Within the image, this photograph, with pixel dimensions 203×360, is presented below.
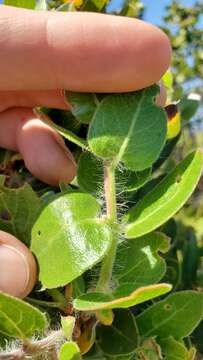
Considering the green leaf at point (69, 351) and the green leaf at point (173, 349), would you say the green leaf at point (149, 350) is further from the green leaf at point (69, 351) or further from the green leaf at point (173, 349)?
the green leaf at point (69, 351)

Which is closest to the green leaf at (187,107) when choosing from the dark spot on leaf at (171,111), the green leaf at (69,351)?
the dark spot on leaf at (171,111)

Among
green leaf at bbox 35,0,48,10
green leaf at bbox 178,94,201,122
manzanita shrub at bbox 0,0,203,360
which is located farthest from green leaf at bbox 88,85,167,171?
green leaf at bbox 178,94,201,122

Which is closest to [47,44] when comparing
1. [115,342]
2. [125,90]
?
[125,90]

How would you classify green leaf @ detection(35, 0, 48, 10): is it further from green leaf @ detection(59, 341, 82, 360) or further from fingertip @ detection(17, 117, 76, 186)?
green leaf @ detection(59, 341, 82, 360)

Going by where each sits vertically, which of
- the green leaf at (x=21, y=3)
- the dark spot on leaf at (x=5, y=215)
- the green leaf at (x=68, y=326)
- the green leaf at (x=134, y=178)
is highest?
the green leaf at (x=21, y=3)

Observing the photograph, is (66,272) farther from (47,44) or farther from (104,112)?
(47,44)
